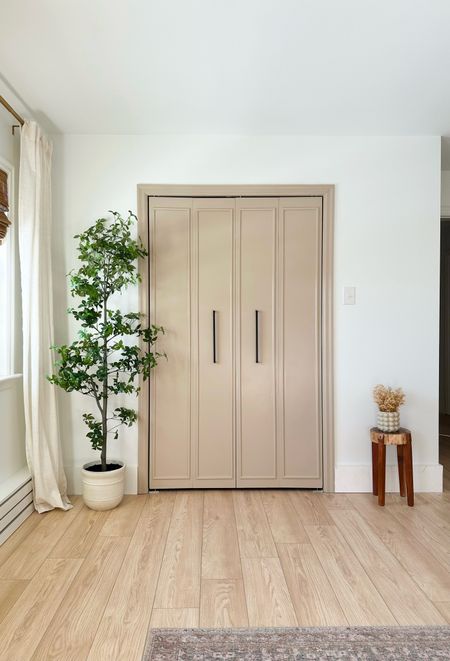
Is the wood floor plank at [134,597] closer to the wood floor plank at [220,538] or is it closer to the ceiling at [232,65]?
the wood floor plank at [220,538]

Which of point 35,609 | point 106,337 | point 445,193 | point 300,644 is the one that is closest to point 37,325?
point 106,337

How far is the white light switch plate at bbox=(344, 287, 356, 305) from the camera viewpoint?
3488mm

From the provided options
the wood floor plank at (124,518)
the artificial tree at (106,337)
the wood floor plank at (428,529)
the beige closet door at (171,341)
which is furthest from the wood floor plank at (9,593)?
the wood floor plank at (428,529)

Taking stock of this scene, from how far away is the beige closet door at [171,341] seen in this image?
3.47 metres

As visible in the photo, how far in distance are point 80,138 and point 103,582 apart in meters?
2.95

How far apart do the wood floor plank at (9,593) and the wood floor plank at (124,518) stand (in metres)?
0.61

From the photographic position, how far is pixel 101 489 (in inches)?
122

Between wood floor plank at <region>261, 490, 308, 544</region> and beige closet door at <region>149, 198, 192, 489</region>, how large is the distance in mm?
631

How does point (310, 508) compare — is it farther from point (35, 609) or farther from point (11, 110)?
point (11, 110)

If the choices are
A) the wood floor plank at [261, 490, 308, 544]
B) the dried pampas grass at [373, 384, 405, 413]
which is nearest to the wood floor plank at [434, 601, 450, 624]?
the wood floor plank at [261, 490, 308, 544]

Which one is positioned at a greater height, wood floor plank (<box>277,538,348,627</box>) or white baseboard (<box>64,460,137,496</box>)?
white baseboard (<box>64,460,137,496</box>)

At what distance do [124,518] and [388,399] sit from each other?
1959mm

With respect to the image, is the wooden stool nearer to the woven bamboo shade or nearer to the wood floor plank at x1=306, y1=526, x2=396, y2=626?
the wood floor plank at x1=306, y1=526, x2=396, y2=626

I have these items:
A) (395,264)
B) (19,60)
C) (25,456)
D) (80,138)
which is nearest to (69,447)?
(25,456)
